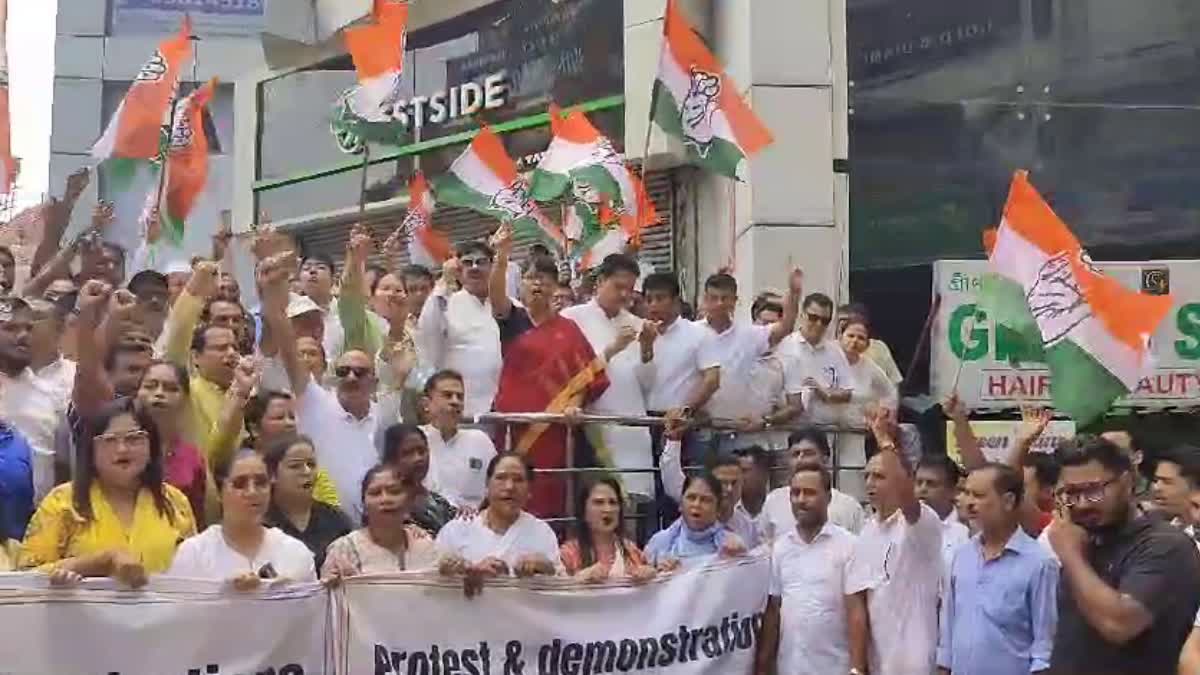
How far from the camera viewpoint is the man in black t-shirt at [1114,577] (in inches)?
209

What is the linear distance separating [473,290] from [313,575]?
335 centimetres

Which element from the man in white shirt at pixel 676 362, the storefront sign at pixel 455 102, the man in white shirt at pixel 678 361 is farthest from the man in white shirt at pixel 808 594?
the storefront sign at pixel 455 102

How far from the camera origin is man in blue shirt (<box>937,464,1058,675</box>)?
660 cm

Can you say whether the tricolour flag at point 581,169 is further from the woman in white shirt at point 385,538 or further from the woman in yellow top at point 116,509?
the woman in yellow top at point 116,509

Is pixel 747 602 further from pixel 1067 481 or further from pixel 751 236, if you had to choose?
pixel 751 236

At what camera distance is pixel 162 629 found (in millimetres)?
5684

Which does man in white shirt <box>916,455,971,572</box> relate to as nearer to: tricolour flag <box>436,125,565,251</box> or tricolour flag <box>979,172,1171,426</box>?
tricolour flag <box>979,172,1171,426</box>

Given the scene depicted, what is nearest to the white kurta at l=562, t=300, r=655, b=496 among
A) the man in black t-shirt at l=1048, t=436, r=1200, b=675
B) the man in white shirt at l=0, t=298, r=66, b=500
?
the man in white shirt at l=0, t=298, r=66, b=500

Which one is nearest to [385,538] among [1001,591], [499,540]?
[499,540]

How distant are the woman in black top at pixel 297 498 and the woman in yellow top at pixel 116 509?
1.47 ft

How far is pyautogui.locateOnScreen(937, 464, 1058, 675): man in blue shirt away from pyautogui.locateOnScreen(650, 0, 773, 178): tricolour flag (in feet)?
16.6

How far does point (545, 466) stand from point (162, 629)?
10.6 feet

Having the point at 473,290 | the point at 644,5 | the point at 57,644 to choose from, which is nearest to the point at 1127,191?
the point at 644,5

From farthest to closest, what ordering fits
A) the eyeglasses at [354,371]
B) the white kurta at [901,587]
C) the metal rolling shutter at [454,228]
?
the metal rolling shutter at [454,228] < the eyeglasses at [354,371] < the white kurta at [901,587]
